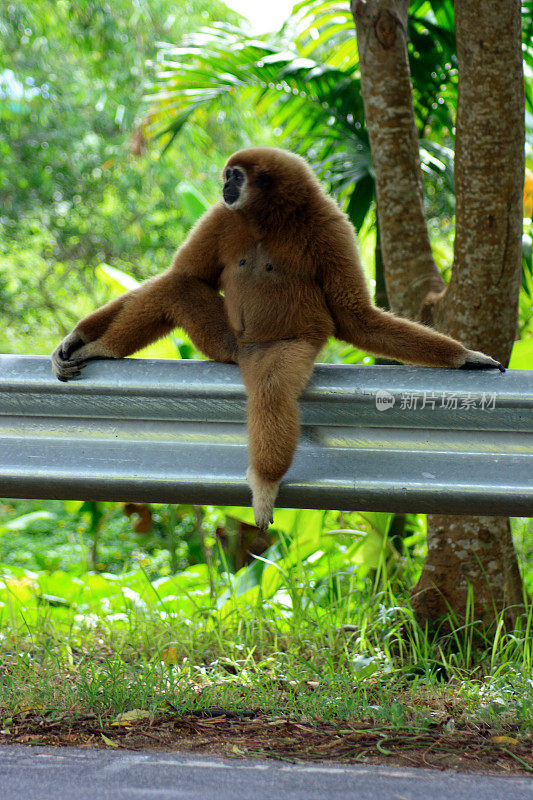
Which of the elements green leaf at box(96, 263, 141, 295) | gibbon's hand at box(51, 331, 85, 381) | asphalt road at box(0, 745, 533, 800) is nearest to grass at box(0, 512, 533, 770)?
asphalt road at box(0, 745, 533, 800)

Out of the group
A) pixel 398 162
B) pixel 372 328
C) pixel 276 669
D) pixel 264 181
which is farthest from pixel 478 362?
pixel 398 162

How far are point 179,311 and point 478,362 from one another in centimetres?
118

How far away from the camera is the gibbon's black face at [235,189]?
280 centimetres

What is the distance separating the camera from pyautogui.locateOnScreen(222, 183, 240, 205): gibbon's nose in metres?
2.80

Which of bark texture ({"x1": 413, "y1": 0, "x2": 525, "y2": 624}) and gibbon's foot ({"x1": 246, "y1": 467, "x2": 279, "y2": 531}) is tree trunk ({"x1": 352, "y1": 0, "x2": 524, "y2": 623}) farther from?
gibbon's foot ({"x1": 246, "y1": 467, "x2": 279, "y2": 531})

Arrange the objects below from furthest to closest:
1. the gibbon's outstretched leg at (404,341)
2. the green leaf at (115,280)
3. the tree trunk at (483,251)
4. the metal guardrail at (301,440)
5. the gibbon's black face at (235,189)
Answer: the green leaf at (115,280)
the tree trunk at (483,251)
the gibbon's black face at (235,189)
the gibbon's outstretched leg at (404,341)
the metal guardrail at (301,440)

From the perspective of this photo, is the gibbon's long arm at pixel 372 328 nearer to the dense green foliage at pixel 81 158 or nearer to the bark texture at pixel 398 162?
the bark texture at pixel 398 162

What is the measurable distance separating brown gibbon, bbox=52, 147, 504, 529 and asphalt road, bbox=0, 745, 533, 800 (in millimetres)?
1202

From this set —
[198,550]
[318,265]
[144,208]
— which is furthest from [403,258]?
[144,208]

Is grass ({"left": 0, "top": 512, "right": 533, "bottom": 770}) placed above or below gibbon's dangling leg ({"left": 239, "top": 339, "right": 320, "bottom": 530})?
below

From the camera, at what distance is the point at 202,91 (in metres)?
5.19

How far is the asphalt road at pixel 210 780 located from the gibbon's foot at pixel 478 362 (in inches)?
46.9

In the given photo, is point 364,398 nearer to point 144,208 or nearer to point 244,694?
point 244,694

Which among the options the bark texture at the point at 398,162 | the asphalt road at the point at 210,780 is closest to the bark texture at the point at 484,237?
the bark texture at the point at 398,162
